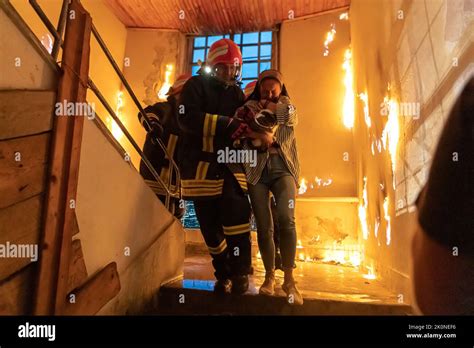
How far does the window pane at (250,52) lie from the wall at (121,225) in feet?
16.2

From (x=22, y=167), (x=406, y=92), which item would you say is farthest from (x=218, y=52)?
(x=22, y=167)

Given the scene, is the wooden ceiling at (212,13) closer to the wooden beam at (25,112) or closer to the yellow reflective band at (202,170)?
the yellow reflective band at (202,170)

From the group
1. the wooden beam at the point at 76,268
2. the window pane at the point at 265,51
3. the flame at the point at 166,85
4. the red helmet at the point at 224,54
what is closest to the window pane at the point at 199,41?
the flame at the point at 166,85

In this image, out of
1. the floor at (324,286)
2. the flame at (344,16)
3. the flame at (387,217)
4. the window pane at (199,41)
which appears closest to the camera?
the floor at (324,286)

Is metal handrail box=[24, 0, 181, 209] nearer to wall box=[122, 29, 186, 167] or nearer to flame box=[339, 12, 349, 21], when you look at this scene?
wall box=[122, 29, 186, 167]

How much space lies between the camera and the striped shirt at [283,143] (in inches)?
80.7

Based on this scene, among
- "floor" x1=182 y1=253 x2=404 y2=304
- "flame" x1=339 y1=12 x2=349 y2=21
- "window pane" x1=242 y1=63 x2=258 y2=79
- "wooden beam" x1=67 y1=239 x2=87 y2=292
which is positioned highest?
"flame" x1=339 y1=12 x2=349 y2=21

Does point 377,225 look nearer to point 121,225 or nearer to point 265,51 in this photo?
point 121,225

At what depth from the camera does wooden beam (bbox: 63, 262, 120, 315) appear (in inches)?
56.8

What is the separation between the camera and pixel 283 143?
2.15 m

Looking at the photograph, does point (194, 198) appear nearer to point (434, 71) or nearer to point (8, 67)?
point (8, 67)

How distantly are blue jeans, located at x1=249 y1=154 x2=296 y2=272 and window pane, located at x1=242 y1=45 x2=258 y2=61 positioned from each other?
5023 millimetres

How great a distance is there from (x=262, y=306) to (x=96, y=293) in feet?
3.06

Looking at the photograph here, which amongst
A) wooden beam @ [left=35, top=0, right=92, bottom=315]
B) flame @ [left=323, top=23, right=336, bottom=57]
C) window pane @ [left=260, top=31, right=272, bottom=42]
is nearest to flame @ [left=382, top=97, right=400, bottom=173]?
wooden beam @ [left=35, top=0, right=92, bottom=315]
